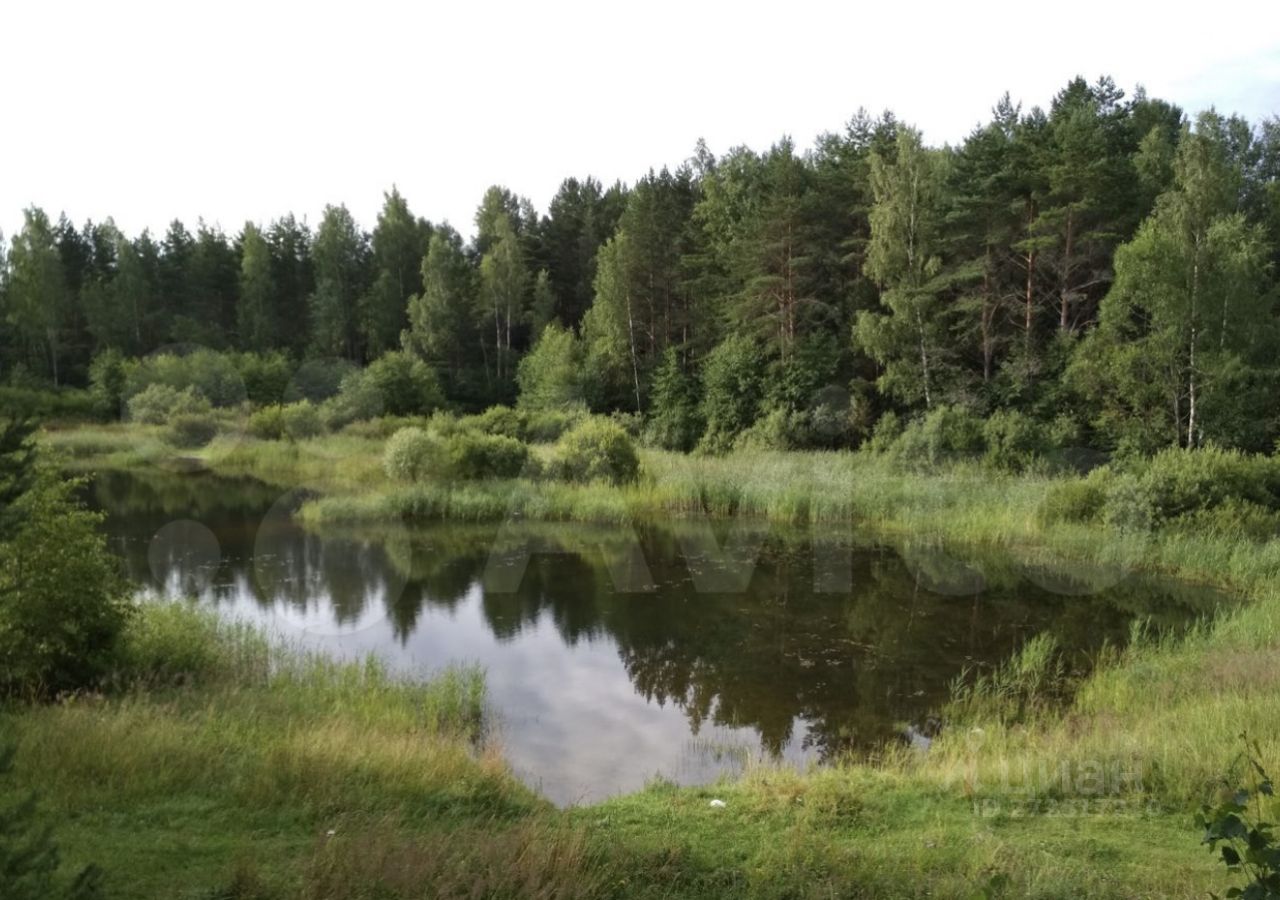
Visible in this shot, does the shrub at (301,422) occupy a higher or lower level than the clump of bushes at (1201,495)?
higher

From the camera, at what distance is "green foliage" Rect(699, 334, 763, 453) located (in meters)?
34.5

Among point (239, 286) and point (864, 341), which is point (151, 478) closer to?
point (864, 341)

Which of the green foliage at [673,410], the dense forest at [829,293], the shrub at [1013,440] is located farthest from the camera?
the green foliage at [673,410]

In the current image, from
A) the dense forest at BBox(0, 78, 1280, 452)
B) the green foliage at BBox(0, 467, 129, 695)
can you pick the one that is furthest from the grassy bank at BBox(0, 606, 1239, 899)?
the dense forest at BBox(0, 78, 1280, 452)

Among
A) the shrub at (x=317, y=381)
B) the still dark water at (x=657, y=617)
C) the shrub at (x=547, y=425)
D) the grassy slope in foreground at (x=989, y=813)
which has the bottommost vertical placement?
the still dark water at (x=657, y=617)

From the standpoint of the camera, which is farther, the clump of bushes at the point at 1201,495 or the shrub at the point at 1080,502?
the shrub at the point at 1080,502

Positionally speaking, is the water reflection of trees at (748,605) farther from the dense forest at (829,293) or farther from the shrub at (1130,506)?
the dense forest at (829,293)

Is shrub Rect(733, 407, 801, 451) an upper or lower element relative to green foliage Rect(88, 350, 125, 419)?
lower

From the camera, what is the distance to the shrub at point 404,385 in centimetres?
4147

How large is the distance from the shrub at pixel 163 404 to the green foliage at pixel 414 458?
18136mm

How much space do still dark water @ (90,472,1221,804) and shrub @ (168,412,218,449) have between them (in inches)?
654

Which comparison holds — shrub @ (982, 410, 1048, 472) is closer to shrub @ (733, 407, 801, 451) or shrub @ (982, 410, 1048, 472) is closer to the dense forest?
the dense forest

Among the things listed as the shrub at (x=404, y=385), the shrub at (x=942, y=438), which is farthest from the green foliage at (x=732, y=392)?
the shrub at (x=404, y=385)

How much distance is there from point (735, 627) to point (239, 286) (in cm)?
5324
